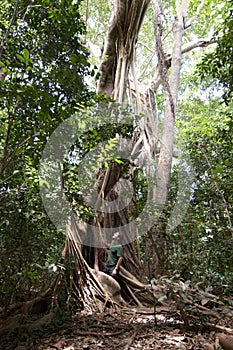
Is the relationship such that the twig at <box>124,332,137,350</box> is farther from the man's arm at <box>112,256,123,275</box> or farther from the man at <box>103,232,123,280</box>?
the man at <box>103,232,123,280</box>

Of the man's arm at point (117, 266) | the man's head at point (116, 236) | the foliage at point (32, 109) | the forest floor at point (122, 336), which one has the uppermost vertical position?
the foliage at point (32, 109)

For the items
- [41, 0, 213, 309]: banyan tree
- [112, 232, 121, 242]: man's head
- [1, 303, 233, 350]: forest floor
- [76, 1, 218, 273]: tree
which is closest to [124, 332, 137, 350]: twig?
[1, 303, 233, 350]: forest floor

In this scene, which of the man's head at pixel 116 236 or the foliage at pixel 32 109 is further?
the man's head at pixel 116 236

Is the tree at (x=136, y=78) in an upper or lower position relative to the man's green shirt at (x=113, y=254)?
upper

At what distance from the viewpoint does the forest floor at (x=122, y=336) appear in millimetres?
2215

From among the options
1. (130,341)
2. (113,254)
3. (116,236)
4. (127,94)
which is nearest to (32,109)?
(130,341)

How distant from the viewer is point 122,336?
2.55 m

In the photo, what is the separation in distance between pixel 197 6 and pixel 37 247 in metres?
8.13

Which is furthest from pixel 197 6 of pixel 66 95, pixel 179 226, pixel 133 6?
pixel 66 95

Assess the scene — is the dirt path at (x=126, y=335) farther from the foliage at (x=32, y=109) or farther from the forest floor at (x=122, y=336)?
the foliage at (x=32, y=109)

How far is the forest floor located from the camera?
7.27 feet

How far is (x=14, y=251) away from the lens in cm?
228

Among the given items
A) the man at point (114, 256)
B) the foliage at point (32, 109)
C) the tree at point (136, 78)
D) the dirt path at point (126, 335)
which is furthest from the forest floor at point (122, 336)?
the tree at point (136, 78)

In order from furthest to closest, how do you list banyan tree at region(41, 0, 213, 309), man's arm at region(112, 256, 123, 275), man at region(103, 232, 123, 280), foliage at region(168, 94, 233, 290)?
man at region(103, 232, 123, 280) < man's arm at region(112, 256, 123, 275) < banyan tree at region(41, 0, 213, 309) < foliage at region(168, 94, 233, 290)
